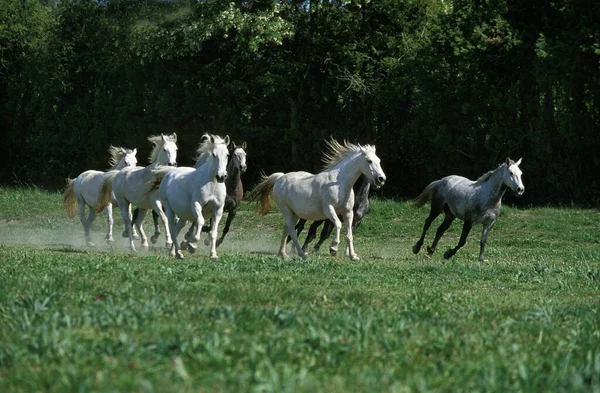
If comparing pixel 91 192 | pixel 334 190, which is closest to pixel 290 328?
pixel 334 190

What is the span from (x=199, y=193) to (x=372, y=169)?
2.93 meters

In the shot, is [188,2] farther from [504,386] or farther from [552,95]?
[504,386]

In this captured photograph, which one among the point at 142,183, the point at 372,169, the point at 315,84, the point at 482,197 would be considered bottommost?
the point at 142,183

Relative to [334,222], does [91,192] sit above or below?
below

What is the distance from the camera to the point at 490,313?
8.03m

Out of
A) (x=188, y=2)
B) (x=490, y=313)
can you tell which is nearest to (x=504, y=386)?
(x=490, y=313)

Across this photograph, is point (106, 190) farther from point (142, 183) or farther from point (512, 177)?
point (512, 177)

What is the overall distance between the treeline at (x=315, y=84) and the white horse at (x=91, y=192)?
11.3m

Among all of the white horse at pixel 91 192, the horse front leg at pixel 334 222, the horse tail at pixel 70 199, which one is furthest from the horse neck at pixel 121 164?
the horse front leg at pixel 334 222

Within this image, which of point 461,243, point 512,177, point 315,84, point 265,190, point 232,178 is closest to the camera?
point 512,177

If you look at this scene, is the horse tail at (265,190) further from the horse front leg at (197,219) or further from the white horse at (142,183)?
the horse front leg at (197,219)

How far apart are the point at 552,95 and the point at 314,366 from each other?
76.6 ft

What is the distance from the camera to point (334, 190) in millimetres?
16625

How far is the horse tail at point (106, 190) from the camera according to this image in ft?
65.2
